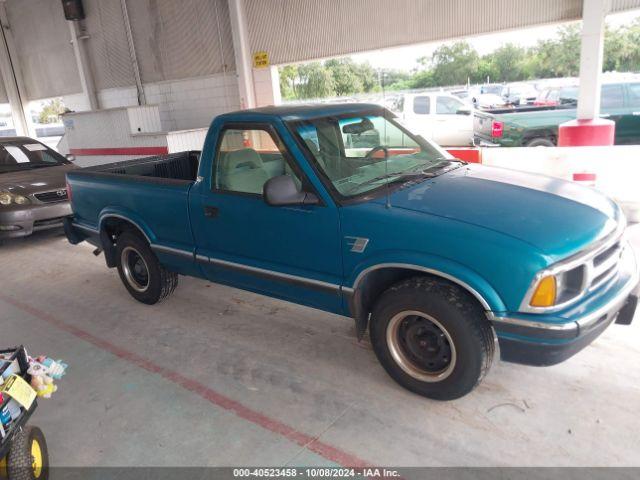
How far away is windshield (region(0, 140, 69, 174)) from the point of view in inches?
335

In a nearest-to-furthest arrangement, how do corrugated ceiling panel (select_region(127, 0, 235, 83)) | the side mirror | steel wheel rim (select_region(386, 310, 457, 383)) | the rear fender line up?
steel wheel rim (select_region(386, 310, 457, 383)) → the side mirror → the rear fender → corrugated ceiling panel (select_region(127, 0, 235, 83))

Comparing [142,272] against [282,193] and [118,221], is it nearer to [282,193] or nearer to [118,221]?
[118,221]

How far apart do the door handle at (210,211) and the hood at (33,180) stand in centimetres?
480

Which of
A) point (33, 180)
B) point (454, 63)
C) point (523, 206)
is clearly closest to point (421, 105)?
point (454, 63)

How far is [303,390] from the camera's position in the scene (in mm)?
3457

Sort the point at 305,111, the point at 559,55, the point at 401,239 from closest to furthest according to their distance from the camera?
1. the point at 401,239
2. the point at 305,111
3. the point at 559,55

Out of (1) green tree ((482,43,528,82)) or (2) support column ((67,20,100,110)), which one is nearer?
(1) green tree ((482,43,528,82))

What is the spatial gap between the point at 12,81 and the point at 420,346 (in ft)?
75.4

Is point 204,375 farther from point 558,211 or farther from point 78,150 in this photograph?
point 78,150

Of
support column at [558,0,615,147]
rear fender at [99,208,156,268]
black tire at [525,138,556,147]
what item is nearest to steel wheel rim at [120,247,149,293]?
rear fender at [99,208,156,268]

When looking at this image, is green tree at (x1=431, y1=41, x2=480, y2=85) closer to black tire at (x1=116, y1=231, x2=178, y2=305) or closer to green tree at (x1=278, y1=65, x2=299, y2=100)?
green tree at (x1=278, y1=65, x2=299, y2=100)

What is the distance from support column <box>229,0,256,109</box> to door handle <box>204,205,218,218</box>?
30.4 ft

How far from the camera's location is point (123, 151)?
14.0 metres

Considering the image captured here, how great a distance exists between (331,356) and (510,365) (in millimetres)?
1302
